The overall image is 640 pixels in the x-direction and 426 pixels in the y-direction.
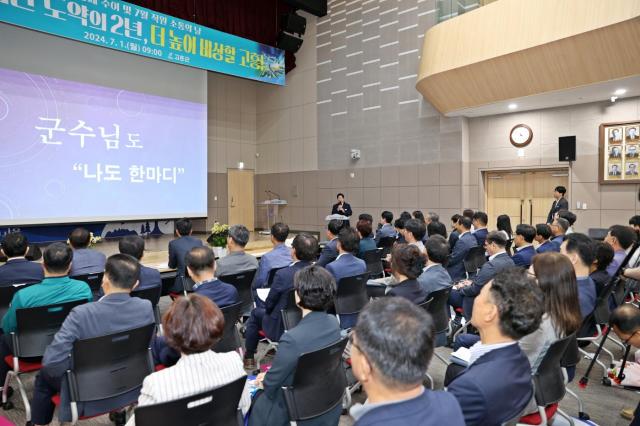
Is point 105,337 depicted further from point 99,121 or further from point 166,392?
point 99,121

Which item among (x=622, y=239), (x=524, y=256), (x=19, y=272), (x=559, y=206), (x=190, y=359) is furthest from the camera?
(x=559, y=206)

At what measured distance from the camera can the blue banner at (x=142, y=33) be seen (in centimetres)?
663

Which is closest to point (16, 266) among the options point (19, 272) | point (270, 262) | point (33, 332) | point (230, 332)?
point (19, 272)

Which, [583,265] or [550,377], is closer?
[550,377]

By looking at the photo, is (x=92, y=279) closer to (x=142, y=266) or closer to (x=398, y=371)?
(x=142, y=266)

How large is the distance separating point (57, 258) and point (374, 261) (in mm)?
3476

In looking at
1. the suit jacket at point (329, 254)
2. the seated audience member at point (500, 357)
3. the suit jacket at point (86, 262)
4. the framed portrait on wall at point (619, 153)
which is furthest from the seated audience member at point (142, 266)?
A: the framed portrait on wall at point (619, 153)

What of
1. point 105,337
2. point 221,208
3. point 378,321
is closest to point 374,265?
point 105,337

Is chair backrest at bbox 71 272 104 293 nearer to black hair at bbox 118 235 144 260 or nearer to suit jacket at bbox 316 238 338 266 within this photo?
black hair at bbox 118 235 144 260

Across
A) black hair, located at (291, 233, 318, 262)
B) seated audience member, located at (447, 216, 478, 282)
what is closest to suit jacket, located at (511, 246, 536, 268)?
seated audience member, located at (447, 216, 478, 282)

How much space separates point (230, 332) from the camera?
285cm

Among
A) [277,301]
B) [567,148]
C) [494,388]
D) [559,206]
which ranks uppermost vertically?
[567,148]

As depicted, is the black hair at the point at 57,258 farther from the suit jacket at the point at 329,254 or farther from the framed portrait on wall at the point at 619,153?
the framed portrait on wall at the point at 619,153

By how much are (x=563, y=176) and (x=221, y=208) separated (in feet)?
29.3
